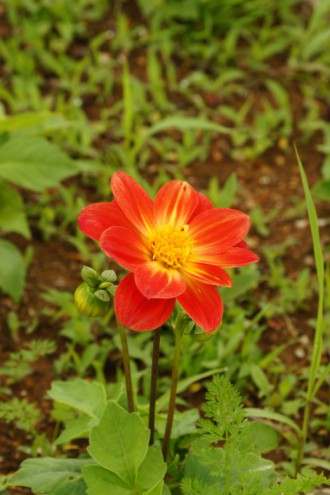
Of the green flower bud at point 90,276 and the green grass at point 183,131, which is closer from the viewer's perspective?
the green flower bud at point 90,276

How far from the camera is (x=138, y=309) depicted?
1.43 m

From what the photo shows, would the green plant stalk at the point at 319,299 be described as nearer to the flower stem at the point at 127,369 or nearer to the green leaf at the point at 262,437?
the green leaf at the point at 262,437

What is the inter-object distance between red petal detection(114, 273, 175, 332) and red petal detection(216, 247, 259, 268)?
0.47 ft

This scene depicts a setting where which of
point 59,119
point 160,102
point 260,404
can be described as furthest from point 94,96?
point 260,404

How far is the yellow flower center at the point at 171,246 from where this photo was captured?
1.54 metres

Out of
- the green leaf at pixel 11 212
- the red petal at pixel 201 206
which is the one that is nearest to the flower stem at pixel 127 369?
the red petal at pixel 201 206

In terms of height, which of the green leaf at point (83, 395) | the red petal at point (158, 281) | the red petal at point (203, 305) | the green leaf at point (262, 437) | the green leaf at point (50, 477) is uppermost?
the red petal at point (158, 281)

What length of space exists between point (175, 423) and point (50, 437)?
41 centimetres

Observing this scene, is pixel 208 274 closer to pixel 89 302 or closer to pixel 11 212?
pixel 89 302

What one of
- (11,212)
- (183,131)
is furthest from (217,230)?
(183,131)

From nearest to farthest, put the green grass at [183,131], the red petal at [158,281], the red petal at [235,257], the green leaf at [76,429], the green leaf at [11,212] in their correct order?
the red petal at [158,281], the red petal at [235,257], the green leaf at [76,429], the green grass at [183,131], the green leaf at [11,212]

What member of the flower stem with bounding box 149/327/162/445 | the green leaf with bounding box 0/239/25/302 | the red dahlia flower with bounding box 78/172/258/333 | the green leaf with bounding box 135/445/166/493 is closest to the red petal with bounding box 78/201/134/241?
the red dahlia flower with bounding box 78/172/258/333

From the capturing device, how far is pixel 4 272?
96.0 inches

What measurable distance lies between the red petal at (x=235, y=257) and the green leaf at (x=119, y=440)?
353 mm
